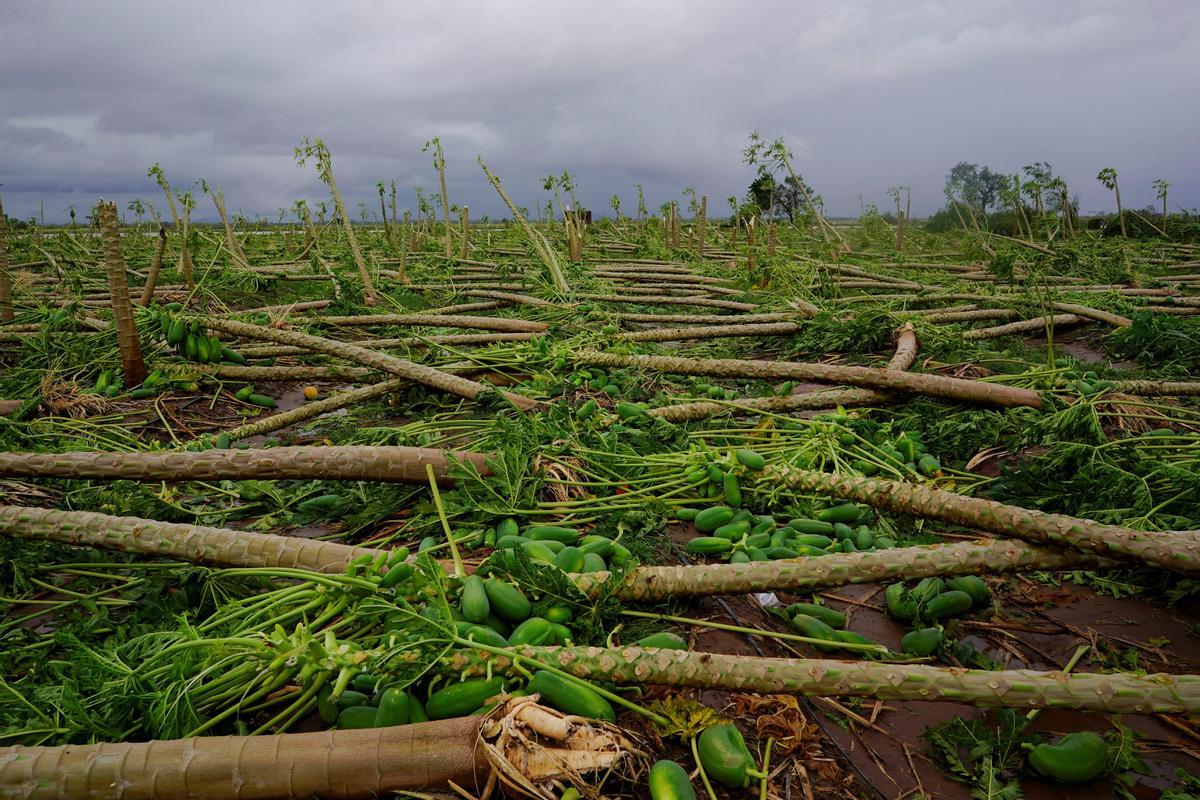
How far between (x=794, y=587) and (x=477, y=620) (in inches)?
52.0

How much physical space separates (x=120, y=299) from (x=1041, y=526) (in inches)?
287

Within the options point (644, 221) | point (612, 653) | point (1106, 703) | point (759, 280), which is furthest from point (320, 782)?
point (644, 221)

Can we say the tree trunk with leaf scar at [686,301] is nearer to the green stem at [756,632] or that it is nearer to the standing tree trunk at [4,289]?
the standing tree trunk at [4,289]

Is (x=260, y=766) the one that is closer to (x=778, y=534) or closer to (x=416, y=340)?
(x=778, y=534)

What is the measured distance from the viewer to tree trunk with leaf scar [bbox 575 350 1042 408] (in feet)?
17.0

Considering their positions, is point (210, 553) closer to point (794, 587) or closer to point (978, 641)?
point (794, 587)

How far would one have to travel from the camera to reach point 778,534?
11.2 ft

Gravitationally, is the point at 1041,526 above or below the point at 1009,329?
below

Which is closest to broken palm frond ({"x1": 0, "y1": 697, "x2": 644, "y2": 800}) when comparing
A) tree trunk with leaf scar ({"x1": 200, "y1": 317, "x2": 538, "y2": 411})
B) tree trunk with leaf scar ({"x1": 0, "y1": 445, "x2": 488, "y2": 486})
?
tree trunk with leaf scar ({"x1": 0, "y1": 445, "x2": 488, "y2": 486})

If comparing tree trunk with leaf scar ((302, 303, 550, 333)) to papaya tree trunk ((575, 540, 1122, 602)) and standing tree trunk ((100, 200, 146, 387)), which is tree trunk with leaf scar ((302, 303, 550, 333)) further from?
papaya tree trunk ((575, 540, 1122, 602))

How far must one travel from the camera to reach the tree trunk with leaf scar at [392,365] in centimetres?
549

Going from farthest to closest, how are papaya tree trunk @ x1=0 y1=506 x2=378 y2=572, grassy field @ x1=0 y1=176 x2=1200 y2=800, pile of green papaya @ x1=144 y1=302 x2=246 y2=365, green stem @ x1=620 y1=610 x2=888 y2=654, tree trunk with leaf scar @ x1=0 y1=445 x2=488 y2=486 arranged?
pile of green papaya @ x1=144 y1=302 x2=246 y2=365
tree trunk with leaf scar @ x1=0 y1=445 x2=488 y2=486
papaya tree trunk @ x1=0 y1=506 x2=378 y2=572
green stem @ x1=620 y1=610 x2=888 y2=654
grassy field @ x1=0 y1=176 x2=1200 y2=800

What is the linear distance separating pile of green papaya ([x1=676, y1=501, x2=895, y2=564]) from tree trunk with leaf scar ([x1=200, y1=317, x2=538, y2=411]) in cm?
204

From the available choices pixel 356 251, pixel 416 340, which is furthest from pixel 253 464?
pixel 356 251
